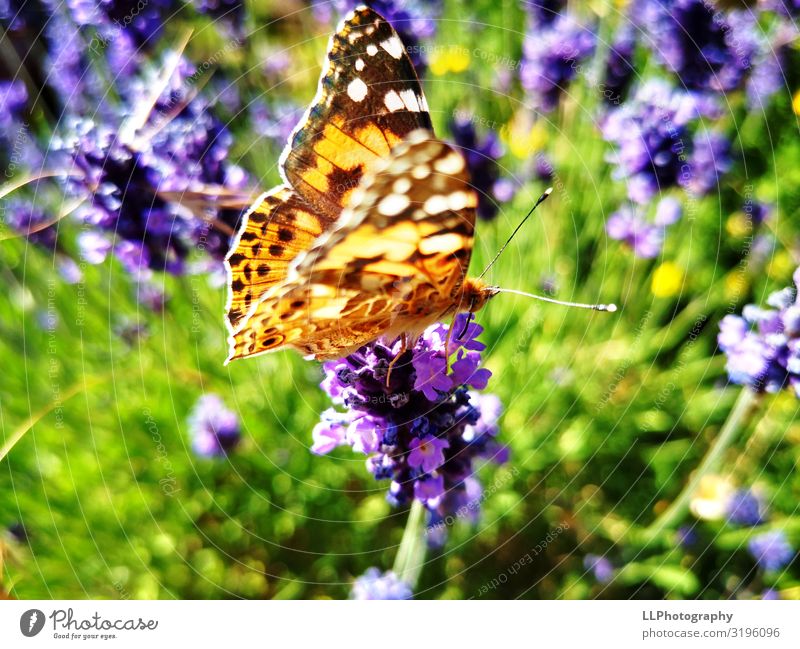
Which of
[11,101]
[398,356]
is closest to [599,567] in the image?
[398,356]

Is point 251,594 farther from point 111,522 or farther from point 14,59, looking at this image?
point 14,59

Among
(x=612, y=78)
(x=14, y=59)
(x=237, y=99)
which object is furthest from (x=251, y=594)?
(x=612, y=78)

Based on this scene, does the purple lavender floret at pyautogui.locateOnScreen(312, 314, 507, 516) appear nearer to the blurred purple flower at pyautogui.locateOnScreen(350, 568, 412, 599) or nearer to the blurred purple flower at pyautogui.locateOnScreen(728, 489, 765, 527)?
the blurred purple flower at pyautogui.locateOnScreen(350, 568, 412, 599)

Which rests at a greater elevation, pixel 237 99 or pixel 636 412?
pixel 237 99

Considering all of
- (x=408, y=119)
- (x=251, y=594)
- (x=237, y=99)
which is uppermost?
(x=237, y=99)

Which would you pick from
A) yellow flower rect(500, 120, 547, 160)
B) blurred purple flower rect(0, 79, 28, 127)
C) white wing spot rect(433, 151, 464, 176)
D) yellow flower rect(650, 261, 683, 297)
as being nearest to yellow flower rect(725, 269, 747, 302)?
yellow flower rect(650, 261, 683, 297)
